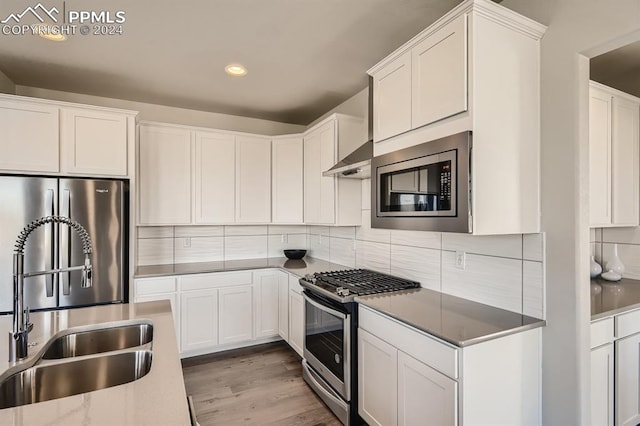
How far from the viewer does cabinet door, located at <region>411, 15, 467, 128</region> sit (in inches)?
59.4

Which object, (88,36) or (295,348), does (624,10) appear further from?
(295,348)

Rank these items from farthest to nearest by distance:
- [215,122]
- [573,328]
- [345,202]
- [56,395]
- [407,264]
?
[215,122]
[345,202]
[407,264]
[573,328]
[56,395]

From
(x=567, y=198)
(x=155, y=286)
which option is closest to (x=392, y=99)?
(x=567, y=198)

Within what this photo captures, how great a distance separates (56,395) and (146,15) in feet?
6.61

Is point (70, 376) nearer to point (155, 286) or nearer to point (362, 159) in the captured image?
point (155, 286)

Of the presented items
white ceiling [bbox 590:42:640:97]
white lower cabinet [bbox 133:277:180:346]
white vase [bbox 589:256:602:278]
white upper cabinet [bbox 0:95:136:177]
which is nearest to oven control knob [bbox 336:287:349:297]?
white lower cabinet [bbox 133:277:180:346]

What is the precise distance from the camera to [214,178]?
3.46 m

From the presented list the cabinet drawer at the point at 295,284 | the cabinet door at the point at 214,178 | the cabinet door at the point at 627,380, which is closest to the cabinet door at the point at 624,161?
the cabinet door at the point at 627,380

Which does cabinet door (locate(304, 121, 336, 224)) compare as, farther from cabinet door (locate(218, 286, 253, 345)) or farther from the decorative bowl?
cabinet door (locate(218, 286, 253, 345))

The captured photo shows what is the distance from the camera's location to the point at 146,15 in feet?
6.38

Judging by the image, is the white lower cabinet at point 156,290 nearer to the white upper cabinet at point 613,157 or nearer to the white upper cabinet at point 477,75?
the white upper cabinet at point 477,75

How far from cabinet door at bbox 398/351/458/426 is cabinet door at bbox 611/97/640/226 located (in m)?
1.80

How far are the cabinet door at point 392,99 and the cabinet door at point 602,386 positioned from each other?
155 cm

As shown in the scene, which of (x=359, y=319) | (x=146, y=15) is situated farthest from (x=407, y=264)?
(x=146, y=15)
